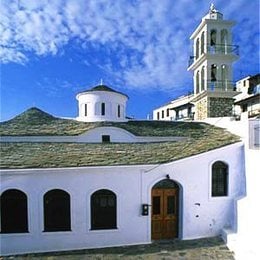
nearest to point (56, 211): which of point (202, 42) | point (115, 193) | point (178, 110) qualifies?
point (115, 193)

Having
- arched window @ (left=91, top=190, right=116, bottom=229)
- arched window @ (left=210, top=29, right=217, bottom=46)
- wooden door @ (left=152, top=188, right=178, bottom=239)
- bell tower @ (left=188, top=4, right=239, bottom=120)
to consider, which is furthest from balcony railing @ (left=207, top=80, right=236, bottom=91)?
arched window @ (left=91, top=190, right=116, bottom=229)

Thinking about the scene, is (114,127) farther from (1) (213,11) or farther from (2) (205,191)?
(1) (213,11)

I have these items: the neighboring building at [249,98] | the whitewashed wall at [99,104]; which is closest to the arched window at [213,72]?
the neighboring building at [249,98]

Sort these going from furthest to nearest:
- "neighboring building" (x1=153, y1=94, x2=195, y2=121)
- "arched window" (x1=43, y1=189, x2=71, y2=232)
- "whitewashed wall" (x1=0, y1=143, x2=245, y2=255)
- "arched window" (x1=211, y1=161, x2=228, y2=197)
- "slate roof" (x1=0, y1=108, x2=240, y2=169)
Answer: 1. "neighboring building" (x1=153, y1=94, x2=195, y2=121)
2. "arched window" (x1=211, y1=161, x2=228, y2=197)
3. "slate roof" (x1=0, y1=108, x2=240, y2=169)
4. "arched window" (x1=43, y1=189, x2=71, y2=232)
5. "whitewashed wall" (x1=0, y1=143, x2=245, y2=255)

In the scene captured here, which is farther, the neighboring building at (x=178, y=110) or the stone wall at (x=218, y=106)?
the neighboring building at (x=178, y=110)

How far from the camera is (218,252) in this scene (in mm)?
11219

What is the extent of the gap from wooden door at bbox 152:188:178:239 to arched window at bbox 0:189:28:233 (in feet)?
18.5

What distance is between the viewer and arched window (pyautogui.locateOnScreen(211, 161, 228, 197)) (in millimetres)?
13054

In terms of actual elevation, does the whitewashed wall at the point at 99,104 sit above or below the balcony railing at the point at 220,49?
below

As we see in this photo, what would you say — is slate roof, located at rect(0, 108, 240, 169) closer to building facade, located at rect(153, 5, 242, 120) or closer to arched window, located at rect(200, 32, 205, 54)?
building facade, located at rect(153, 5, 242, 120)

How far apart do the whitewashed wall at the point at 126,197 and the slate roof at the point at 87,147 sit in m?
0.42

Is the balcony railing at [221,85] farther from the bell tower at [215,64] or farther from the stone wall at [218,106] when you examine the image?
the stone wall at [218,106]

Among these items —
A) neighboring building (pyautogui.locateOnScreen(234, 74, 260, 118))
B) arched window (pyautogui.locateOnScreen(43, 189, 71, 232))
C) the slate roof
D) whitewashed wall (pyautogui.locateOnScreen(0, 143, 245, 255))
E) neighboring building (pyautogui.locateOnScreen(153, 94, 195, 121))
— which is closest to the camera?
whitewashed wall (pyautogui.locateOnScreen(0, 143, 245, 255))

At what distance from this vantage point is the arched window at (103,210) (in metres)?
11.9
